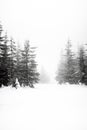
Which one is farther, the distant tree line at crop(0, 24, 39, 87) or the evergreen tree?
the evergreen tree

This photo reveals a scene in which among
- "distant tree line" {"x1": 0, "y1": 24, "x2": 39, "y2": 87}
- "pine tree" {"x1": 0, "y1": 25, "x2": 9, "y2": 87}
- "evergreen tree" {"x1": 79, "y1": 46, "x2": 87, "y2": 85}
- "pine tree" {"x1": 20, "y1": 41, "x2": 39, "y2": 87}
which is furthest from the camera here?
"evergreen tree" {"x1": 79, "y1": 46, "x2": 87, "y2": 85}

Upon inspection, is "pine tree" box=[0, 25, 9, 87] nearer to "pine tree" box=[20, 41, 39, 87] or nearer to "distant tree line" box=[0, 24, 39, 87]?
"distant tree line" box=[0, 24, 39, 87]

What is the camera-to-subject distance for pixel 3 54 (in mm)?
19219

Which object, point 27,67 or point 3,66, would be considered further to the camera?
point 27,67

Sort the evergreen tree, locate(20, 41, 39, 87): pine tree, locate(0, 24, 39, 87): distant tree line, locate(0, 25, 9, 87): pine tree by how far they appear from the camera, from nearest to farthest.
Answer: locate(0, 25, 9, 87): pine tree → locate(0, 24, 39, 87): distant tree line → locate(20, 41, 39, 87): pine tree → the evergreen tree

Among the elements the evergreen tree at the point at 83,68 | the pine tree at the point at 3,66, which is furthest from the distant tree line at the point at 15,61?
the evergreen tree at the point at 83,68

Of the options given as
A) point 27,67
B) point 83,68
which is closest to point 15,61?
point 27,67

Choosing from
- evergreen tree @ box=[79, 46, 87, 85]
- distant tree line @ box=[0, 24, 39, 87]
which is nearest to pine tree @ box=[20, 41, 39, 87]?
distant tree line @ box=[0, 24, 39, 87]

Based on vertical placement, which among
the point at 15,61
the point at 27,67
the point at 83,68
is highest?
the point at 15,61

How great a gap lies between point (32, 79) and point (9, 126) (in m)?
15.8

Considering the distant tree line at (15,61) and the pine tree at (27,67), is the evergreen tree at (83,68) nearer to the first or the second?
the pine tree at (27,67)

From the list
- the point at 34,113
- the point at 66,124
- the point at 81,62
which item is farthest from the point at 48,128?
the point at 81,62

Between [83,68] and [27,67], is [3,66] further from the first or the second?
[83,68]

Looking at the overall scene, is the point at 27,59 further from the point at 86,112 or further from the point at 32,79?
the point at 86,112
